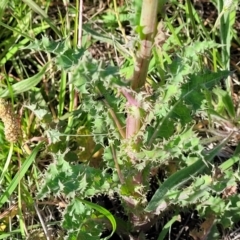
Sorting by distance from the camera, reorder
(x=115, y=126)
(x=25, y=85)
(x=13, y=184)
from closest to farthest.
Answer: (x=115, y=126) → (x=13, y=184) → (x=25, y=85)

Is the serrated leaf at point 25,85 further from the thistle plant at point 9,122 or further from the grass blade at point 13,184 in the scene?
the grass blade at point 13,184

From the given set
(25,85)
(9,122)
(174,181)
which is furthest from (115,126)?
(25,85)

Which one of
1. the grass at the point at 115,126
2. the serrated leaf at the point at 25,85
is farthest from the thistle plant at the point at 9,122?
the serrated leaf at the point at 25,85

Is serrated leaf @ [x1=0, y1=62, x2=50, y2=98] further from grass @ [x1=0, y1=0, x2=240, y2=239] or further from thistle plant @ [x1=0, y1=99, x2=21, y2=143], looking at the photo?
thistle plant @ [x1=0, y1=99, x2=21, y2=143]

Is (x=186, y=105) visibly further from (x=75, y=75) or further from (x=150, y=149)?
(x=75, y=75)

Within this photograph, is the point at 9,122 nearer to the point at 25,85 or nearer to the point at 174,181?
the point at 25,85

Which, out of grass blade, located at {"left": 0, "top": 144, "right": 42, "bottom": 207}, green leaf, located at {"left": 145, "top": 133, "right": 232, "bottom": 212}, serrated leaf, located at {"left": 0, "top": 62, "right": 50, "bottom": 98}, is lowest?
grass blade, located at {"left": 0, "top": 144, "right": 42, "bottom": 207}

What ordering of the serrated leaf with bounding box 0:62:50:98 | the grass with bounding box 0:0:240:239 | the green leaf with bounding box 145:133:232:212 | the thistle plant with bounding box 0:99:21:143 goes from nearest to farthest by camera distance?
the grass with bounding box 0:0:240:239 < the green leaf with bounding box 145:133:232:212 < the thistle plant with bounding box 0:99:21:143 < the serrated leaf with bounding box 0:62:50:98

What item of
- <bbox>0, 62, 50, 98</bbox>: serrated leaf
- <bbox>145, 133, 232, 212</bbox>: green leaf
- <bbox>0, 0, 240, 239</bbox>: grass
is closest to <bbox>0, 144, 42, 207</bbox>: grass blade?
<bbox>0, 0, 240, 239</bbox>: grass
